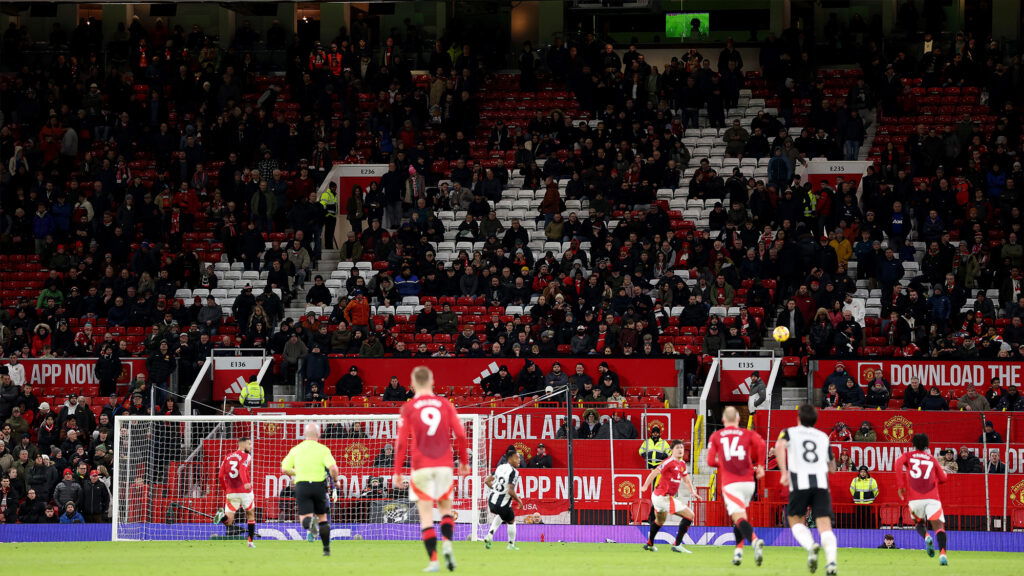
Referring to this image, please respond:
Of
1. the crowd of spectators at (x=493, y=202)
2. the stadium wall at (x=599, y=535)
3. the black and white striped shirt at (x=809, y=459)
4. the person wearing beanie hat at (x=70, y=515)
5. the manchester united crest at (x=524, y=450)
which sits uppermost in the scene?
the crowd of spectators at (x=493, y=202)

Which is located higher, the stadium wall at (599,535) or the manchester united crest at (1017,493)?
the manchester united crest at (1017,493)

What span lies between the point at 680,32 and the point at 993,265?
47.6 ft

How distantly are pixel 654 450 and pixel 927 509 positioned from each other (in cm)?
773

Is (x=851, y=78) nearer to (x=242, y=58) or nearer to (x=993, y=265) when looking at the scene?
(x=993, y=265)

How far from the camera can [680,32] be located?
1698 inches

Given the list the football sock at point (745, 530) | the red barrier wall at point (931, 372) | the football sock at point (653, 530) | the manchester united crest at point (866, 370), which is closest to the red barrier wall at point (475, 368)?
the red barrier wall at point (931, 372)

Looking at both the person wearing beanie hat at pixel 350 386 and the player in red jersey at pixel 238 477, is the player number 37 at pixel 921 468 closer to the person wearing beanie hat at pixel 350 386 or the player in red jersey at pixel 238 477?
the player in red jersey at pixel 238 477

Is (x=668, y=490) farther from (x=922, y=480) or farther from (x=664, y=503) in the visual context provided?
(x=922, y=480)

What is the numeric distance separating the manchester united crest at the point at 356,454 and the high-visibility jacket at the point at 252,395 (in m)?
4.30

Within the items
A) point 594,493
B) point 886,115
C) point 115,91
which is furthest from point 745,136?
point 115,91

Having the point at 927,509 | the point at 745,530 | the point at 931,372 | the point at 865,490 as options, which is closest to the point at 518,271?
the point at 931,372

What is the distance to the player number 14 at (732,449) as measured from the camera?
17.1 metres

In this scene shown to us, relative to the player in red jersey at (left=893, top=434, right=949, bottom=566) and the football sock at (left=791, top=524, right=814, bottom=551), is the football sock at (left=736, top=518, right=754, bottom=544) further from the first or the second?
the player in red jersey at (left=893, top=434, right=949, bottom=566)

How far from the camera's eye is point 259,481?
26.5 metres
